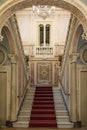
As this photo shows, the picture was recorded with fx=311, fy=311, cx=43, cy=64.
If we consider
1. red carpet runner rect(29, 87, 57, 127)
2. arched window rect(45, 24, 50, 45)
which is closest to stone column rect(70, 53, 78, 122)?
red carpet runner rect(29, 87, 57, 127)

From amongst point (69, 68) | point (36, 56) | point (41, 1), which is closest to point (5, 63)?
point (69, 68)

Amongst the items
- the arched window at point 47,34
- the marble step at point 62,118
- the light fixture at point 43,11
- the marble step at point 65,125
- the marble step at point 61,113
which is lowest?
the marble step at point 65,125

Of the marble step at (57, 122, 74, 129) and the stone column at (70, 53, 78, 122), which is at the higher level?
the stone column at (70, 53, 78, 122)

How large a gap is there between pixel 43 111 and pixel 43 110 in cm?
11

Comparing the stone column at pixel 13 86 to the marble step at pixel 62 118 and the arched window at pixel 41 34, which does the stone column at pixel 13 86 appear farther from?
the arched window at pixel 41 34

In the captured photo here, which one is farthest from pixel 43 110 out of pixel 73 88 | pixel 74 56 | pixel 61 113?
pixel 74 56

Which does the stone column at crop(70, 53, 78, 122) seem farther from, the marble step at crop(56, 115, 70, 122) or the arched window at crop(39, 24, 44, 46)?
the arched window at crop(39, 24, 44, 46)

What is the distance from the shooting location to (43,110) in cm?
1218

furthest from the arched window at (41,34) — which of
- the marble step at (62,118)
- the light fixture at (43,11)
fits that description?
the marble step at (62,118)

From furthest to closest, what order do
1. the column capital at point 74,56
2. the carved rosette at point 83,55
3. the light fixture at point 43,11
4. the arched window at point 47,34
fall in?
the arched window at point 47,34
the light fixture at point 43,11
the carved rosette at point 83,55
the column capital at point 74,56

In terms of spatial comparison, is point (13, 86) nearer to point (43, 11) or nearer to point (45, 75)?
point (43, 11)

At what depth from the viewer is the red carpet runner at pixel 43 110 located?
1108cm

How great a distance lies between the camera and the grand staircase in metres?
11.1

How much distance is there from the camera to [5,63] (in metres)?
11.6
